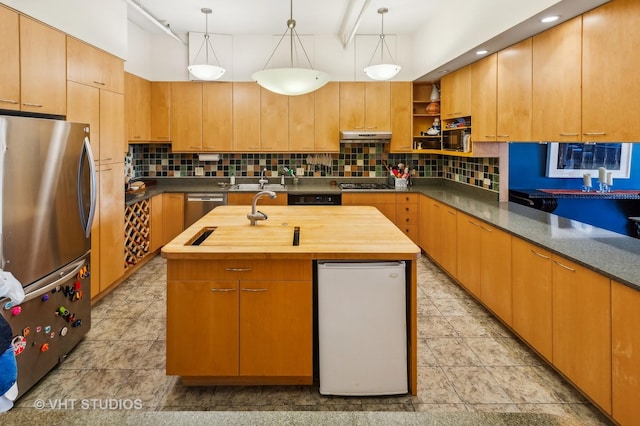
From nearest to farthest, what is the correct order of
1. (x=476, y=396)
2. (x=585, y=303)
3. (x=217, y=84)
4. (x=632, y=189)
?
(x=585, y=303), (x=476, y=396), (x=632, y=189), (x=217, y=84)

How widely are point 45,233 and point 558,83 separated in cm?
344

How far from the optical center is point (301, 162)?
6281 mm

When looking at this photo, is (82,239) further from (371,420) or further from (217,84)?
(217,84)

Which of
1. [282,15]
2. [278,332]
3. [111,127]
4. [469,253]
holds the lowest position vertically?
[278,332]

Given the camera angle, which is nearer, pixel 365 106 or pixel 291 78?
pixel 291 78

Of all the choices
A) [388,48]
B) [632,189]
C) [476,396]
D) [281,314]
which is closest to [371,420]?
[281,314]

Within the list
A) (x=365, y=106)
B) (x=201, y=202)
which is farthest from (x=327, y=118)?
(x=201, y=202)

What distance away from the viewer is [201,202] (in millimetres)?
5672

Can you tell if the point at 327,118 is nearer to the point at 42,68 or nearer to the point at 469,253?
the point at 469,253

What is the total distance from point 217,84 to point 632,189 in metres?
4.94

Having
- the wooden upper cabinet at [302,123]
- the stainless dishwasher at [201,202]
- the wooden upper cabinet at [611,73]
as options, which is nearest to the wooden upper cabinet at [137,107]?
the stainless dishwasher at [201,202]

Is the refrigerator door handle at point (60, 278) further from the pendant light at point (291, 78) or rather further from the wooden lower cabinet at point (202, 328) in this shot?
the pendant light at point (291, 78)

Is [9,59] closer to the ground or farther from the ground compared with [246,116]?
closer to the ground

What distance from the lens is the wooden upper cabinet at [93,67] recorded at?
3.28 metres
